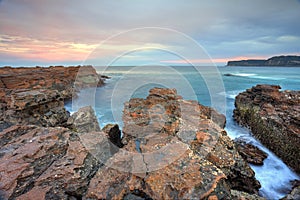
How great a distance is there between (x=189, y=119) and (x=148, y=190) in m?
3.47

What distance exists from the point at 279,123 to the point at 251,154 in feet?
13.0

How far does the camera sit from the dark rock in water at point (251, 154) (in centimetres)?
848

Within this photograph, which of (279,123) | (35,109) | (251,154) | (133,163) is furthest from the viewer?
(279,123)

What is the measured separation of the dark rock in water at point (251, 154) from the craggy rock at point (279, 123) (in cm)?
118

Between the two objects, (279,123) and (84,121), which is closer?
(84,121)

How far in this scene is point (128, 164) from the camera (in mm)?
3385

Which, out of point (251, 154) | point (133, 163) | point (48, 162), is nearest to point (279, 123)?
point (251, 154)

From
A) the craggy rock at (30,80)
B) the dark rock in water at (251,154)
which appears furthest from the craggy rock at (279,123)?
the craggy rock at (30,80)

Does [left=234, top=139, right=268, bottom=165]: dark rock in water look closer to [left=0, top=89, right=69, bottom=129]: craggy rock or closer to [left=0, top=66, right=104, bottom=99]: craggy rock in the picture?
[left=0, top=89, right=69, bottom=129]: craggy rock

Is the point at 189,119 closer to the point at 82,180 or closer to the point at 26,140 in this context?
the point at 82,180

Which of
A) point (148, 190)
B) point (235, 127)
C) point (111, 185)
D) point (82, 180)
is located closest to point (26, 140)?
point (82, 180)

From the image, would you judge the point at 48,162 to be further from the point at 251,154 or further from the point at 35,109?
the point at 251,154

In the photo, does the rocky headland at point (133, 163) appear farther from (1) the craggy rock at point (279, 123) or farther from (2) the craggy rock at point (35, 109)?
(1) the craggy rock at point (279, 123)

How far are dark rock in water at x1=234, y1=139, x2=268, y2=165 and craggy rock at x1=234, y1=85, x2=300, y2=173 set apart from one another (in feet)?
3.87
